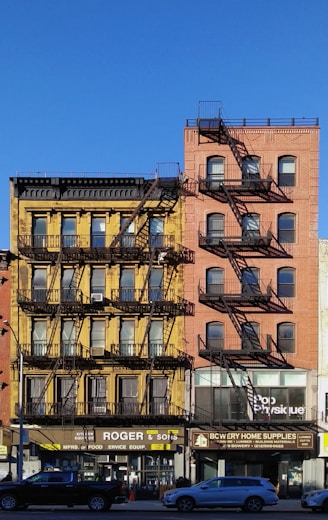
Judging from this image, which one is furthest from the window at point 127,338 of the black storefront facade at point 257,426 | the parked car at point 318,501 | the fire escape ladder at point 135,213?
the parked car at point 318,501

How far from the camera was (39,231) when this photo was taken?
51094mm

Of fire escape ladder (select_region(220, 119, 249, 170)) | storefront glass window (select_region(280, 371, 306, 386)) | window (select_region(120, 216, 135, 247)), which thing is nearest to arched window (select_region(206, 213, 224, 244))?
fire escape ladder (select_region(220, 119, 249, 170))

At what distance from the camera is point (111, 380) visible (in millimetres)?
49562

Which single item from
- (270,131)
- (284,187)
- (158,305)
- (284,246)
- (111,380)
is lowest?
(111,380)

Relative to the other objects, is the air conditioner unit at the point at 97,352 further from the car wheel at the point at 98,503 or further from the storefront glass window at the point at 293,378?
the car wheel at the point at 98,503

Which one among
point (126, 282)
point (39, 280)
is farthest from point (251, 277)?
point (39, 280)

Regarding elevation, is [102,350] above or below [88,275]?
below

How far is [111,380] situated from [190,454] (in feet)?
20.3

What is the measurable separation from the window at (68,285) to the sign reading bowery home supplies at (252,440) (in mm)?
10687

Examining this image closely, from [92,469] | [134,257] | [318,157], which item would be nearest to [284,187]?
[318,157]

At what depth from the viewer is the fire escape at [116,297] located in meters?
49.5

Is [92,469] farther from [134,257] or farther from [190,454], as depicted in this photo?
[134,257]

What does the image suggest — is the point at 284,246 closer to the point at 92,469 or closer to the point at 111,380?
the point at 111,380

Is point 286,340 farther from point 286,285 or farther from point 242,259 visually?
point 242,259
